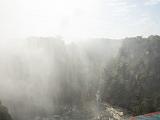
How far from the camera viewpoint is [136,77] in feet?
244

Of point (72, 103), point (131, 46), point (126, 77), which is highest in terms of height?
point (131, 46)

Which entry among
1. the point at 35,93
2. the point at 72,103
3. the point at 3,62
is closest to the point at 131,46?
the point at 72,103

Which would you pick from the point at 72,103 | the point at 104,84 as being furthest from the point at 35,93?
the point at 104,84

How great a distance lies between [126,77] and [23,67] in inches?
1039

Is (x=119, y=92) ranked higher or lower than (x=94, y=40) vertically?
lower

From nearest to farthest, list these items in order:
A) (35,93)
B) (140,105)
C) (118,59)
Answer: (140,105) → (35,93) → (118,59)

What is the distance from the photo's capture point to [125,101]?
71250mm

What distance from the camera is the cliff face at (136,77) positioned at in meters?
68.8

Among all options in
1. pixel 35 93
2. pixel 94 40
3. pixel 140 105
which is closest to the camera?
pixel 140 105

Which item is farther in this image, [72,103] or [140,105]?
[72,103]

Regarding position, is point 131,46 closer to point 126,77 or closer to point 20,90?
point 126,77

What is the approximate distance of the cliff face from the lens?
68.8m

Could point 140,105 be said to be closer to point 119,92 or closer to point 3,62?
point 119,92

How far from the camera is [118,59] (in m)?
81.5
